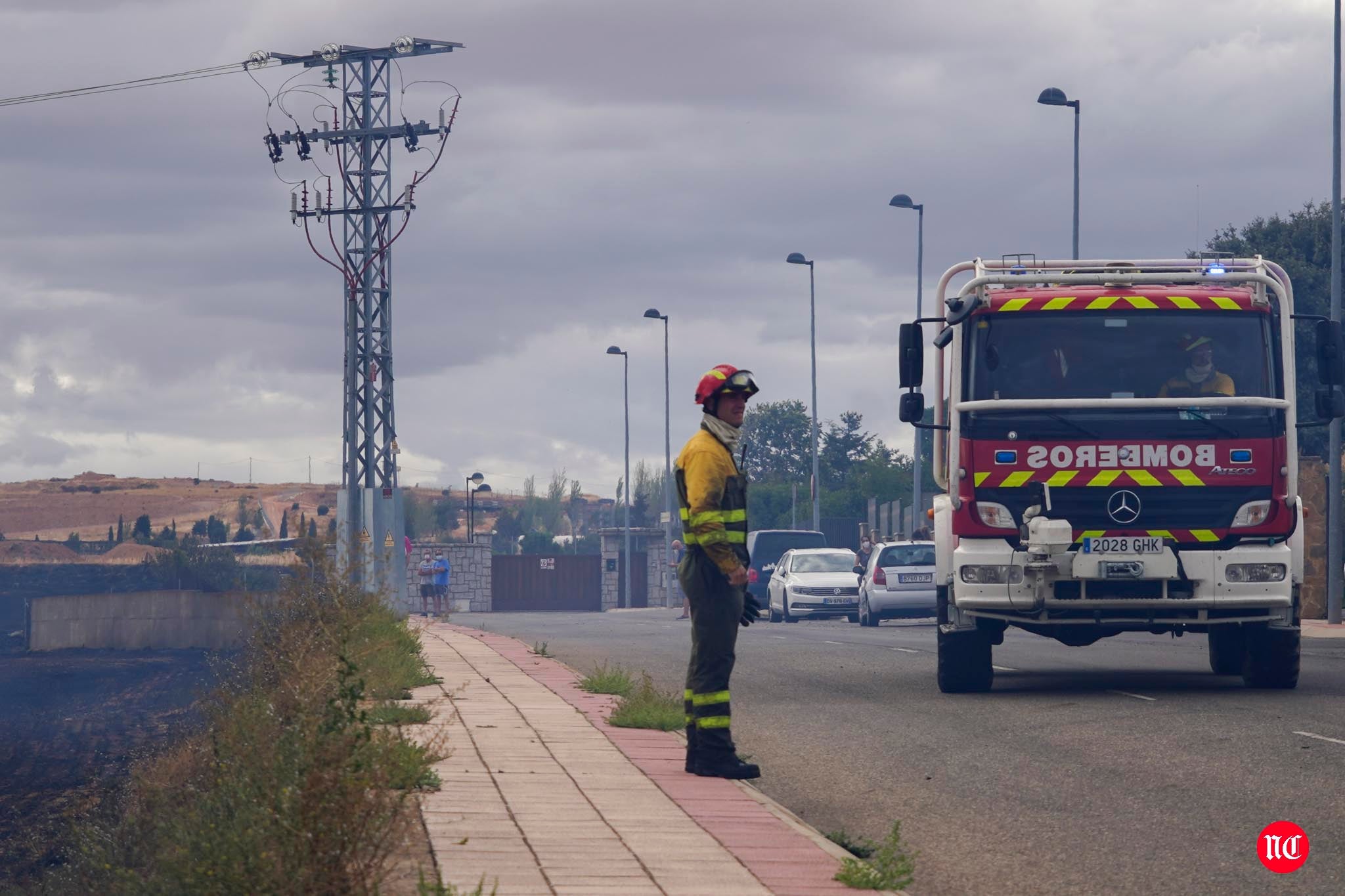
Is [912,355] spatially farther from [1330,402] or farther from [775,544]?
[775,544]

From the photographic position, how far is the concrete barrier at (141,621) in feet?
155

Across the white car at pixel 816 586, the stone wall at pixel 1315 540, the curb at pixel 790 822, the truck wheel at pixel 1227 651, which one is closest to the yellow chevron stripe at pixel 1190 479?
the truck wheel at pixel 1227 651

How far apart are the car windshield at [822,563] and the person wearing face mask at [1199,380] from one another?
2259cm

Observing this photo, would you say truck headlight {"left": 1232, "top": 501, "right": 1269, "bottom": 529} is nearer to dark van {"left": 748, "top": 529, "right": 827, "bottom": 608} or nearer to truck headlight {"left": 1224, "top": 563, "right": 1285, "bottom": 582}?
truck headlight {"left": 1224, "top": 563, "right": 1285, "bottom": 582}

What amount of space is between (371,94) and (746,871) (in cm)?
2416

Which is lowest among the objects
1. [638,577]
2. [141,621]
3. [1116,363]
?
[141,621]

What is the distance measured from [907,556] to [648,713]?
68.4ft

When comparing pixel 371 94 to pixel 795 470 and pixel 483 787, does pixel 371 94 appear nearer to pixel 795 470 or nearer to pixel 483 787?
pixel 483 787

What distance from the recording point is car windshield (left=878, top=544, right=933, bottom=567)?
31.0 metres

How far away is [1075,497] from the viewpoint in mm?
12844

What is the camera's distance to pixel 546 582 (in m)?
74.5

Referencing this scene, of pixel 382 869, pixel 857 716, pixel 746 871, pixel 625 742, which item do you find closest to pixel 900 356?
pixel 857 716

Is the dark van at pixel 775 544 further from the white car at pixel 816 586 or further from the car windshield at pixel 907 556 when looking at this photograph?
the car windshield at pixel 907 556

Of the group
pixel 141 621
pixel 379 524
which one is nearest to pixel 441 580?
pixel 141 621
